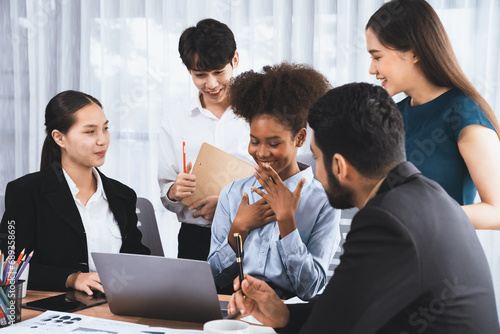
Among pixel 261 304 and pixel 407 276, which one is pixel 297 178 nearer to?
pixel 261 304

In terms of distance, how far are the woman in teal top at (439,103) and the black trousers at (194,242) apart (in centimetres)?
94

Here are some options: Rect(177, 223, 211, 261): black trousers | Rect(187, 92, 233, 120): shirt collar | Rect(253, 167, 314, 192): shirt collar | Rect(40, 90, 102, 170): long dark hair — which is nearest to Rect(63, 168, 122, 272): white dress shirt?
Rect(40, 90, 102, 170): long dark hair

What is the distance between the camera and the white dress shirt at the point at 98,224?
1.87m

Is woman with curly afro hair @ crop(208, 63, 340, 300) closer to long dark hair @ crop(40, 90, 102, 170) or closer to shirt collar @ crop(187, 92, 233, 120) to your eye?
shirt collar @ crop(187, 92, 233, 120)

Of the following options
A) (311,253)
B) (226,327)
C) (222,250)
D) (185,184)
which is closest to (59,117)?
(185,184)

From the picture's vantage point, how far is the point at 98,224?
6.22 ft

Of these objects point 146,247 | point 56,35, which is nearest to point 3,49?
point 56,35

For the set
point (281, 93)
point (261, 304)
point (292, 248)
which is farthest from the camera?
point (281, 93)

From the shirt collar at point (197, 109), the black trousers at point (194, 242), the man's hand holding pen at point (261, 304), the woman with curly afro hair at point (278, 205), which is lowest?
the black trousers at point (194, 242)

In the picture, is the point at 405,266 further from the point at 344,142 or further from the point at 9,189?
the point at 9,189

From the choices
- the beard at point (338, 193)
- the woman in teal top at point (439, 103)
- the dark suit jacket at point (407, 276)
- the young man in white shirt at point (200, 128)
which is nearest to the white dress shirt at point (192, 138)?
the young man in white shirt at point (200, 128)

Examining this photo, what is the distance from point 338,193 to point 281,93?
0.66 meters

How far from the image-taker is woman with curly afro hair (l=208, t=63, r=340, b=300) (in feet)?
4.83

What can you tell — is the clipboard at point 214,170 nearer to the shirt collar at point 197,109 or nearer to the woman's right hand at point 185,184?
the woman's right hand at point 185,184
